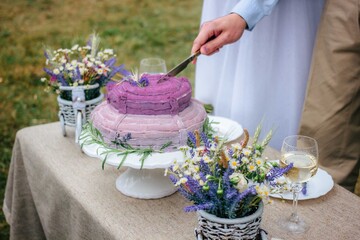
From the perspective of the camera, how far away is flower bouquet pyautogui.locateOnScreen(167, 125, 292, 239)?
1.04 metres

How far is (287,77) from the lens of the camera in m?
2.10

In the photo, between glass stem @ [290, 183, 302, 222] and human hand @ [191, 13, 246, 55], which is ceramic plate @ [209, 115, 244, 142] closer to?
human hand @ [191, 13, 246, 55]

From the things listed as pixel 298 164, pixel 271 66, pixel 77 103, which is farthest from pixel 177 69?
pixel 271 66

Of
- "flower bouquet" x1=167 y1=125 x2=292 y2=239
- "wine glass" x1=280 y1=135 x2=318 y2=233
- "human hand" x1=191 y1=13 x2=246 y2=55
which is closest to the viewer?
"flower bouquet" x1=167 y1=125 x2=292 y2=239

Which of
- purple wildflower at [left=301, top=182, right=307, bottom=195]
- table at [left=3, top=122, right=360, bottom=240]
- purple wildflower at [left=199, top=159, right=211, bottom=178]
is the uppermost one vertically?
purple wildflower at [left=199, top=159, right=211, bottom=178]

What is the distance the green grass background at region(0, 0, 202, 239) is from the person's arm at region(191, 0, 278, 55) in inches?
83.1

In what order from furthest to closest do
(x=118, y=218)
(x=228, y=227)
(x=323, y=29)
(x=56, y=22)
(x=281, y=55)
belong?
(x=56, y=22) < (x=281, y=55) < (x=323, y=29) < (x=118, y=218) < (x=228, y=227)

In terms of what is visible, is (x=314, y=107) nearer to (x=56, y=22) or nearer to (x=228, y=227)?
(x=228, y=227)

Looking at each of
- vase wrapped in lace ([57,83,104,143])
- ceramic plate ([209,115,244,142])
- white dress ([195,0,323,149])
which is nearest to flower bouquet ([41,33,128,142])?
vase wrapped in lace ([57,83,104,143])

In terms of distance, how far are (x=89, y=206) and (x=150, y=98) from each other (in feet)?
1.10

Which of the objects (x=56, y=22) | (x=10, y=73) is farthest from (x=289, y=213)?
(x=56, y=22)

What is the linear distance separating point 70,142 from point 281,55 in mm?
928

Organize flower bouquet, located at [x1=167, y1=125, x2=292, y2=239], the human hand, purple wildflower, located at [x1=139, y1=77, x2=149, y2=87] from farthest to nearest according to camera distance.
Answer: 1. the human hand
2. purple wildflower, located at [x1=139, y1=77, x2=149, y2=87]
3. flower bouquet, located at [x1=167, y1=125, x2=292, y2=239]

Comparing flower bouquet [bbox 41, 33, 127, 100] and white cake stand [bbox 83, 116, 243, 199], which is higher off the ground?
flower bouquet [bbox 41, 33, 127, 100]
